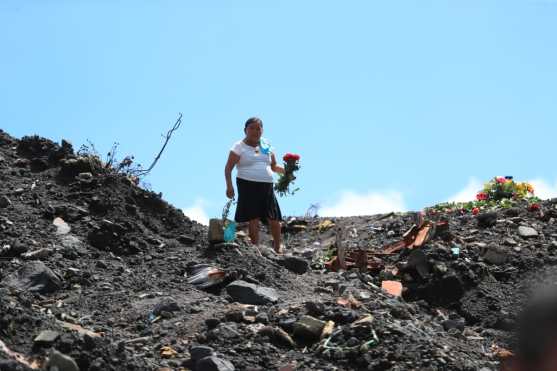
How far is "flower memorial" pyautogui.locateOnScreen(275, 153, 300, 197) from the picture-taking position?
11.9 metres

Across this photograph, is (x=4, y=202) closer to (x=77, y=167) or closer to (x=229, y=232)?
(x=77, y=167)

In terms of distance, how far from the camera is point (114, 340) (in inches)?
235

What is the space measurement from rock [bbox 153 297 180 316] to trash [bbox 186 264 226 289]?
88 cm

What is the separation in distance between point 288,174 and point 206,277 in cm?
544

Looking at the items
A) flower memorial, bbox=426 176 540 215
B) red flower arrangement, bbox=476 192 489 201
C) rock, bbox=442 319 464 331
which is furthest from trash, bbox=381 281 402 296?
red flower arrangement, bbox=476 192 489 201

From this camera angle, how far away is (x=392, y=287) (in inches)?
354

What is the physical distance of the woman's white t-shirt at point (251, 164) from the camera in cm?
952

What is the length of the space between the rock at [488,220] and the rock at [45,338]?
786 cm

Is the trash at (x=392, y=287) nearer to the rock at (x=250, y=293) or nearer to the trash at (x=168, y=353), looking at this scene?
the rock at (x=250, y=293)

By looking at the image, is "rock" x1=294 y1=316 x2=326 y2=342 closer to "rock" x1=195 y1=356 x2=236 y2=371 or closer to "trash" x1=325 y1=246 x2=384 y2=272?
"rock" x1=195 y1=356 x2=236 y2=371

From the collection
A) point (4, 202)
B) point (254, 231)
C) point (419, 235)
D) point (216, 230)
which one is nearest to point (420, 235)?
point (419, 235)

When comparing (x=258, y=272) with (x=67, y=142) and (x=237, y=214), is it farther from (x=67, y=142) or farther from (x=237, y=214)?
(x=67, y=142)

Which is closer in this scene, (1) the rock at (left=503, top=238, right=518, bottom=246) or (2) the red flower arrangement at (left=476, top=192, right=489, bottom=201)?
(1) the rock at (left=503, top=238, right=518, bottom=246)

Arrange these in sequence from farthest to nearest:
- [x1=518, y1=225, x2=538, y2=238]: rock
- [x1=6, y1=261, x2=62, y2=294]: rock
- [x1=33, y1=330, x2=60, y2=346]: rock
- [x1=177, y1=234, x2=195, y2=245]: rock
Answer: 1. [x1=518, y1=225, x2=538, y2=238]: rock
2. [x1=177, y1=234, x2=195, y2=245]: rock
3. [x1=6, y1=261, x2=62, y2=294]: rock
4. [x1=33, y1=330, x2=60, y2=346]: rock
